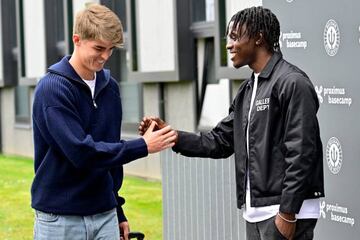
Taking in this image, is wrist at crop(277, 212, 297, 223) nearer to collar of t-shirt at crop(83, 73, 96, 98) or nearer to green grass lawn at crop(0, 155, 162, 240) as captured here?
collar of t-shirt at crop(83, 73, 96, 98)

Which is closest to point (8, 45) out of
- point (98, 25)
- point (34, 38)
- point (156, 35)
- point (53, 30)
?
point (34, 38)

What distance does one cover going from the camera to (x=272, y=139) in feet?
17.2

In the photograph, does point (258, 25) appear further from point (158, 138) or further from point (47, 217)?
point (47, 217)

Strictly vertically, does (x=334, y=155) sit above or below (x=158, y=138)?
below

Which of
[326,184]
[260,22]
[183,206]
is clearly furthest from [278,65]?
[183,206]

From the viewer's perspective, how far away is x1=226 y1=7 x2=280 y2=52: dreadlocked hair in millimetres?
5379

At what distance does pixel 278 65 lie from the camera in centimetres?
534

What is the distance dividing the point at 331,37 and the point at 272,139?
1.24 m

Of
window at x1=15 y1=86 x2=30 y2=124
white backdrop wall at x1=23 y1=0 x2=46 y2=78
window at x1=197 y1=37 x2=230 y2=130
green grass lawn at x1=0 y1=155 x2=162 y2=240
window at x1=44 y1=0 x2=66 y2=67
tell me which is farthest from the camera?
window at x1=15 y1=86 x2=30 y2=124

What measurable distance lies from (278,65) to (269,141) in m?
0.42

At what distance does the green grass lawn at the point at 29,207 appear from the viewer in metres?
11.6

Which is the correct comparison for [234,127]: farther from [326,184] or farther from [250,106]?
[326,184]

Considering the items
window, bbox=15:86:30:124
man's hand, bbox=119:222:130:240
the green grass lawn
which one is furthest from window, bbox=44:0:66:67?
man's hand, bbox=119:222:130:240

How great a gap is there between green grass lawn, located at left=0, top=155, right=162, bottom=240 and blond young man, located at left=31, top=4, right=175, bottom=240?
5665 mm
